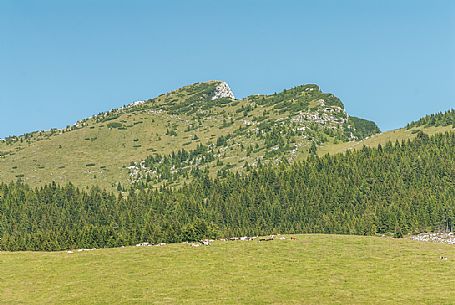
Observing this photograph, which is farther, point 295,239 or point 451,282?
point 295,239

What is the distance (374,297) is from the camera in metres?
61.5

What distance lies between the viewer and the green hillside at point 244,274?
63.4m

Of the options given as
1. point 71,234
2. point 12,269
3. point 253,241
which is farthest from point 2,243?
point 253,241

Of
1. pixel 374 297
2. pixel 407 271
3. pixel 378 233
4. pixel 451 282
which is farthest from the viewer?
pixel 378 233

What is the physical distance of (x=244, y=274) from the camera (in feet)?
234

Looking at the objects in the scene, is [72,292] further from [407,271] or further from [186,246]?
[407,271]

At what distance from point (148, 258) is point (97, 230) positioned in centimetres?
5199

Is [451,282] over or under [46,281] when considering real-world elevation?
under

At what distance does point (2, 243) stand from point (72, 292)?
3329 inches

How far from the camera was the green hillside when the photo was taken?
208 ft

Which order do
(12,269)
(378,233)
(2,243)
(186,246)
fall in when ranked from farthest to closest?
(378,233)
(2,243)
(186,246)
(12,269)

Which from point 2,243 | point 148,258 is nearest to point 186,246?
point 148,258

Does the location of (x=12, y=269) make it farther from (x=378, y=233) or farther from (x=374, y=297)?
(x=378, y=233)

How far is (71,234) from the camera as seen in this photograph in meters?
133
